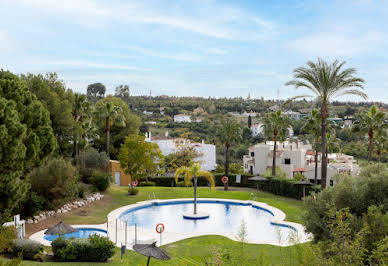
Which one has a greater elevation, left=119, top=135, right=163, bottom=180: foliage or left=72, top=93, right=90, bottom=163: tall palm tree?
left=72, top=93, right=90, bottom=163: tall palm tree

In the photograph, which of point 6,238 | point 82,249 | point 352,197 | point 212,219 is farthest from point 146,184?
point 352,197

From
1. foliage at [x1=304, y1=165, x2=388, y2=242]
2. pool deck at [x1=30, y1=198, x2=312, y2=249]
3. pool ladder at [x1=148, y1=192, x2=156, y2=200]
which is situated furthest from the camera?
pool ladder at [x1=148, y1=192, x2=156, y2=200]

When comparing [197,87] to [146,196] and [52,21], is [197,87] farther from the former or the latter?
[52,21]

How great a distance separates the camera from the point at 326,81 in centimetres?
2159

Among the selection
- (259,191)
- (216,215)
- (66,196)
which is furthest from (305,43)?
(66,196)

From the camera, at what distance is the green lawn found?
11.0 metres

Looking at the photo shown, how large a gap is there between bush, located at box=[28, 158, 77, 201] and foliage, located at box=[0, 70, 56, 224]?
1512 millimetres

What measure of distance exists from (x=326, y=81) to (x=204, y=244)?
37.8 ft

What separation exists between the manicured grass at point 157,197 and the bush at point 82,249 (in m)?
7.64

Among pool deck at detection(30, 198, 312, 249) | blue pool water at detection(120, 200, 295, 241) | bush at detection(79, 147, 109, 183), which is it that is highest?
bush at detection(79, 147, 109, 183)

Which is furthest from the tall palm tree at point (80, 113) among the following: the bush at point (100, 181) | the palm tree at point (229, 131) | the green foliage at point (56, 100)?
the palm tree at point (229, 131)

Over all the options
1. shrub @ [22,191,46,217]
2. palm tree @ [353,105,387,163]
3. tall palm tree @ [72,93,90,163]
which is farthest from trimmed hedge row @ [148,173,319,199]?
shrub @ [22,191,46,217]

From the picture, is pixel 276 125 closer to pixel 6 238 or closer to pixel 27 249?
pixel 27 249

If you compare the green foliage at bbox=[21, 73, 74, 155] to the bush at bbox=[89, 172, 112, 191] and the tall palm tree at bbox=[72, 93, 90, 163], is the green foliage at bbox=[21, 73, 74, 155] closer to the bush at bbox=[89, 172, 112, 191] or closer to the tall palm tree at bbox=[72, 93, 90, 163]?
the tall palm tree at bbox=[72, 93, 90, 163]
